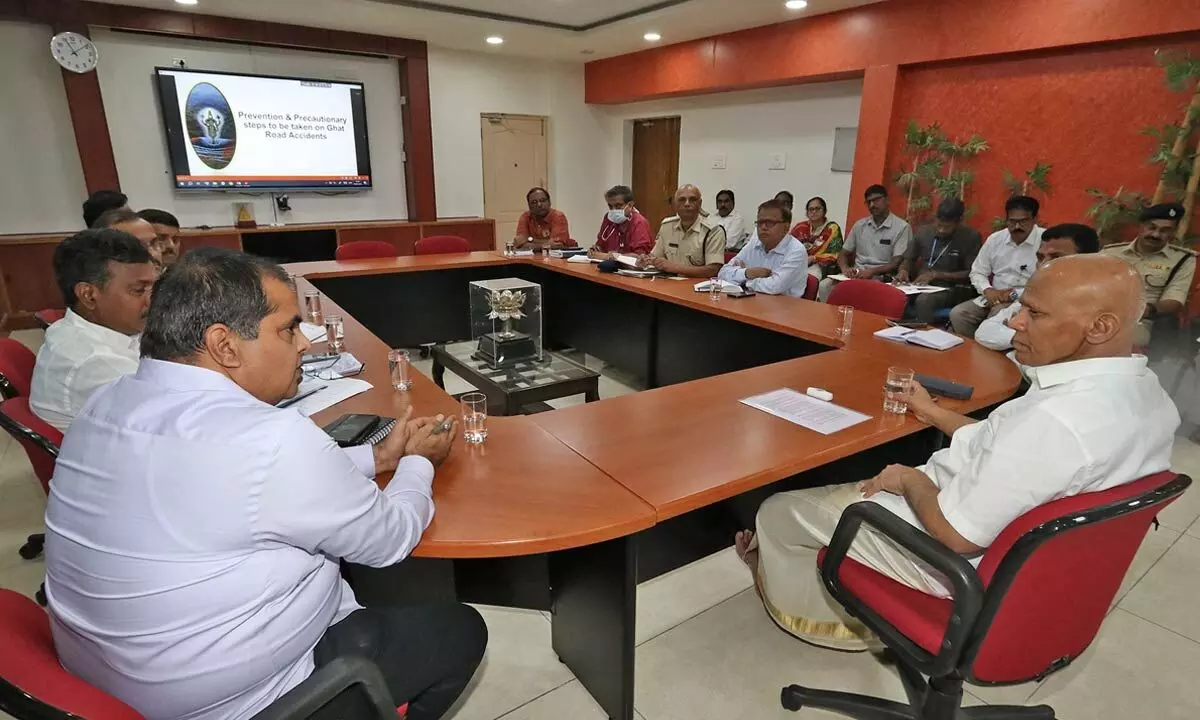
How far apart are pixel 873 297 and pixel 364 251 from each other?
144 inches

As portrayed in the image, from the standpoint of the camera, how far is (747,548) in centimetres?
200

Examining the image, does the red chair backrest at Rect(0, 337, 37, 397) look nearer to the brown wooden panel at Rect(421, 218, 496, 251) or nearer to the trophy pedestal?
the trophy pedestal

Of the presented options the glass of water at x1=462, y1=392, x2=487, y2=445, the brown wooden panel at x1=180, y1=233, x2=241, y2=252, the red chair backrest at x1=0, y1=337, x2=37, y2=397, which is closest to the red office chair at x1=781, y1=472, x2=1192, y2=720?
the glass of water at x1=462, y1=392, x2=487, y2=445

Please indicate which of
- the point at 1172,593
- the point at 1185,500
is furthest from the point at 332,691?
the point at 1185,500

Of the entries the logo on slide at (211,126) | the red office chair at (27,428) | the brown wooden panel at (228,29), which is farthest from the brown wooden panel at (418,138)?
the red office chair at (27,428)

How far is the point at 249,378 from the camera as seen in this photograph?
0.96 m

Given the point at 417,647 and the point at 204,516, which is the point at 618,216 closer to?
the point at 417,647

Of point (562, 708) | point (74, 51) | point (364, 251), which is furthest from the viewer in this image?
point (74, 51)

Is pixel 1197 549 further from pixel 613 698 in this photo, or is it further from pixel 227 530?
pixel 227 530

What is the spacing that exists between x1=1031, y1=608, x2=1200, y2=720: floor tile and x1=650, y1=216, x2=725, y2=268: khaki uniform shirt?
2.93 m

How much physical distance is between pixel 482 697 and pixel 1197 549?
281 centimetres

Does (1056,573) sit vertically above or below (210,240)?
below

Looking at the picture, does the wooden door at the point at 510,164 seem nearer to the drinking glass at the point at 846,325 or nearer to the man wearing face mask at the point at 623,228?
the man wearing face mask at the point at 623,228

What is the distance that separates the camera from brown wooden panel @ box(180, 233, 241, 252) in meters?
5.74
